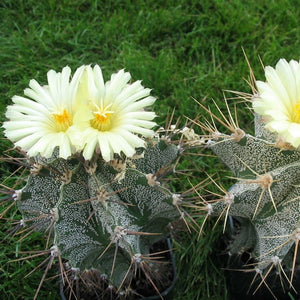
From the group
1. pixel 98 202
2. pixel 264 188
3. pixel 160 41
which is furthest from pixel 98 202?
pixel 160 41

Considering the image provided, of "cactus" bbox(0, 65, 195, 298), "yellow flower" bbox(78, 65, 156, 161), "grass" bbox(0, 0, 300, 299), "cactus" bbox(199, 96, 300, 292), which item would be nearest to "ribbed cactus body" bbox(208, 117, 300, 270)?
"cactus" bbox(199, 96, 300, 292)

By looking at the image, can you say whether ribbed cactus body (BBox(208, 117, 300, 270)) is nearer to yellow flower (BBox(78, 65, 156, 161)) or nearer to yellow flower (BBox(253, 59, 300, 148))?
yellow flower (BBox(253, 59, 300, 148))

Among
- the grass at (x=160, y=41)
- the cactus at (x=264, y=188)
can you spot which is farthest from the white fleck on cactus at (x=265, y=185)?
the grass at (x=160, y=41)

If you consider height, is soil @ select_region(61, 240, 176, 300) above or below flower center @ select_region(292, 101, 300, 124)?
below

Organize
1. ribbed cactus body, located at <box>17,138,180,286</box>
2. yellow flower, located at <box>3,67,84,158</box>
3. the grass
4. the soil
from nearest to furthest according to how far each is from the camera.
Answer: yellow flower, located at <box>3,67,84,158</box>
ribbed cactus body, located at <box>17,138,180,286</box>
the soil
the grass

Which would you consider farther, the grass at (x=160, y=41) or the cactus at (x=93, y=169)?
the grass at (x=160, y=41)

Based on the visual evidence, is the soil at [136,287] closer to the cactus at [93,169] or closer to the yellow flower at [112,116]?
the cactus at [93,169]

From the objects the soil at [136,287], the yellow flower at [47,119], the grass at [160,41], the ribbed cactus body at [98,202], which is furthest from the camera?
the grass at [160,41]
